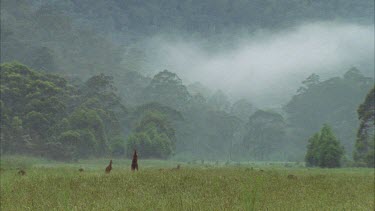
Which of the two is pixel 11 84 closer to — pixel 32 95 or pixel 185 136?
pixel 32 95

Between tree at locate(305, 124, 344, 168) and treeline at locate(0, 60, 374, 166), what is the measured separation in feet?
1.10

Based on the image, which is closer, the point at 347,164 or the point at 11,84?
the point at 347,164

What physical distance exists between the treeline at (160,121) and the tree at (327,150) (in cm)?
34

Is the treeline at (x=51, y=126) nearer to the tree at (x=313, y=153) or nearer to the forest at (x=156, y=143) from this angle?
the forest at (x=156, y=143)

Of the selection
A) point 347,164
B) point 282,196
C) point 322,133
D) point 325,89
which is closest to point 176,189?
point 282,196

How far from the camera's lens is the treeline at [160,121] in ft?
210

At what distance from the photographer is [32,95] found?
212 ft

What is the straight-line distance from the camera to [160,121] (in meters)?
82.9

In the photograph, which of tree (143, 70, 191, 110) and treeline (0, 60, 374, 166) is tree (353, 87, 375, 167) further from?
tree (143, 70, 191, 110)

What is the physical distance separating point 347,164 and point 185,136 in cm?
6667

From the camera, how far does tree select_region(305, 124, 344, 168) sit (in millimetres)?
39688

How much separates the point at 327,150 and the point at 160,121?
1874 inches

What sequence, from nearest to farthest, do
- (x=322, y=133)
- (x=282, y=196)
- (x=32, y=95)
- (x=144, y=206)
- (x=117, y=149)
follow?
(x=144, y=206)
(x=282, y=196)
(x=322, y=133)
(x=32, y=95)
(x=117, y=149)

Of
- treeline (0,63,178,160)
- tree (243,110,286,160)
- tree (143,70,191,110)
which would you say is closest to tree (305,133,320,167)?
treeline (0,63,178,160)
